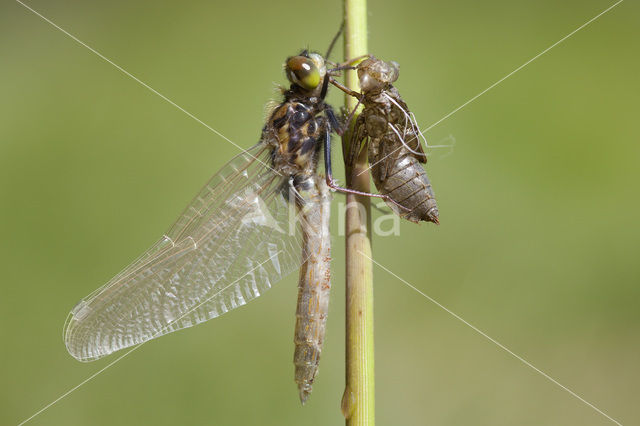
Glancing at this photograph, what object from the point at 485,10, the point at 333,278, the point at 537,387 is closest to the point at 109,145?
the point at 333,278

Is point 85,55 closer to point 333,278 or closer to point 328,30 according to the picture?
point 328,30

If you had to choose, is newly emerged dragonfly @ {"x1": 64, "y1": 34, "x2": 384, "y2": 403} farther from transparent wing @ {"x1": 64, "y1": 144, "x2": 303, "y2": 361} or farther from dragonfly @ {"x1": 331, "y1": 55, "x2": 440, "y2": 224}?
dragonfly @ {"x1": 331, "y1": 55, "x2": 440, "y2": 224}

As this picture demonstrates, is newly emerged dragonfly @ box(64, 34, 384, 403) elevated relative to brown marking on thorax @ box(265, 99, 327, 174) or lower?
lower

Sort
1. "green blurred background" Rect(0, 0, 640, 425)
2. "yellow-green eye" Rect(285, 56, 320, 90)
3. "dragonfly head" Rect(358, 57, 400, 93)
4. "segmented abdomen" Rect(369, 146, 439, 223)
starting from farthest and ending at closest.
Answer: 1. "green blurred background" Rect(0, 0, 640, 425)
2. "yellow-green eye" Rect(285, 56, 320, 90)
3. "segmented abdomen" Rect(369, 146, 439, 223)
4. "dragonfly head" Rect(358, 57, 400, 93)

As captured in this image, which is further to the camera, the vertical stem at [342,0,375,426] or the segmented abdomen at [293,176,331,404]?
the segmented abdomen at [293,176,331,404]

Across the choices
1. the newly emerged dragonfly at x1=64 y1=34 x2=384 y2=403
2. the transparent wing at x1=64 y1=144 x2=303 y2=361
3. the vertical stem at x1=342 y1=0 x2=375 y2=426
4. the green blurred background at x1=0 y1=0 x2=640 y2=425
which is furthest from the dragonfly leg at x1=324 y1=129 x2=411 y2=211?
the green blurred background at x1=0 y1=0 x2=640 y2=425

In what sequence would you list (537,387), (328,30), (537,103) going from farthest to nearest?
(328,30)
(537,103)
(537,387)

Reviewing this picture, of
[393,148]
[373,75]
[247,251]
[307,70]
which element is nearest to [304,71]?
[307,70]

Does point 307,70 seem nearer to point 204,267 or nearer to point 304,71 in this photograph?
point 304,71
